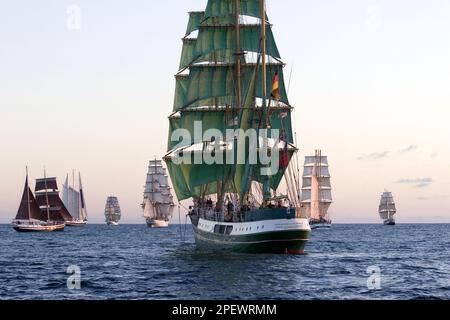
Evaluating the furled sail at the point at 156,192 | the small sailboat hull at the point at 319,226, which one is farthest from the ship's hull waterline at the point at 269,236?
the furled sail at the point at 156,192

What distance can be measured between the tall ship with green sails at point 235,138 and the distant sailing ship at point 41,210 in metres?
68.6

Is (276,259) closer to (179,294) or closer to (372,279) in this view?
(372,279)

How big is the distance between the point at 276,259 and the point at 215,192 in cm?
2571

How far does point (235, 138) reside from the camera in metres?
65.8

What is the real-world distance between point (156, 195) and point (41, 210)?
43.9 metres

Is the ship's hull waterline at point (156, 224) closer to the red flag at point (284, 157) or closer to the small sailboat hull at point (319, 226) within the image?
the small sailboat hull at point (319, 226)

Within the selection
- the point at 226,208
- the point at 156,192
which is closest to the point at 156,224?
the point at 156,192

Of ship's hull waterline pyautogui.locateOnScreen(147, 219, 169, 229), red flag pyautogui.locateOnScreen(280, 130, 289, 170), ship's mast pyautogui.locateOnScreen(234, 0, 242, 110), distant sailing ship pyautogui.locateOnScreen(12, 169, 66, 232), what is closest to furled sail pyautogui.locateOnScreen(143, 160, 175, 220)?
ship's hull waterline pyautogui.locateOnScreen(147, 219, 169, 229)

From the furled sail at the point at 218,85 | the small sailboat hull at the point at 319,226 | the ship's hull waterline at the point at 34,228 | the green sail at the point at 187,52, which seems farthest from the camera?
the small sailboat hull at the point at 319,226

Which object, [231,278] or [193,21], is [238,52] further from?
[231,278]

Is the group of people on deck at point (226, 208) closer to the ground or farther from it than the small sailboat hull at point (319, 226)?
farther from it

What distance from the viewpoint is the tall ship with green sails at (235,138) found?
59.1 m

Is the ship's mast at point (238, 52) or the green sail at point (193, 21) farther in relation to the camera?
the green sail at point (193, 21)

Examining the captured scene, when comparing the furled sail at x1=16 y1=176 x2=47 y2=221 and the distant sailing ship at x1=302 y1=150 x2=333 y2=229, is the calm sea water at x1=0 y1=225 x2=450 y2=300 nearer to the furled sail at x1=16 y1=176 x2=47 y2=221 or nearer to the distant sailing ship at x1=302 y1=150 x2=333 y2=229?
the furled sail at x1=16 y1=176 x2=47 y2=221
